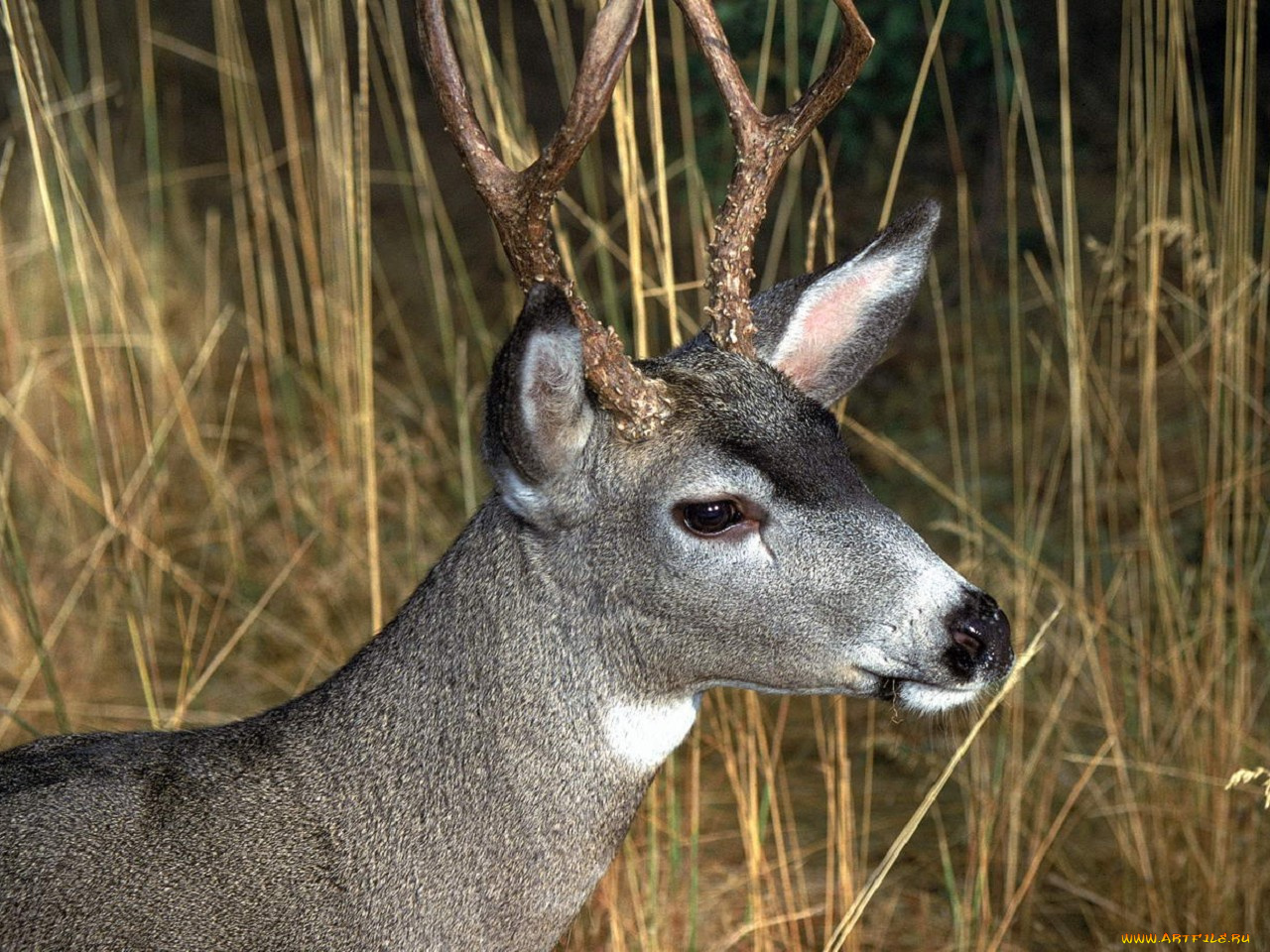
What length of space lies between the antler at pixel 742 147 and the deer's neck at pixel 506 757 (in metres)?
0.53

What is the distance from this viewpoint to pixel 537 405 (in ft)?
8.01

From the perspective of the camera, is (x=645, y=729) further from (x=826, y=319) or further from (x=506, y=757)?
(x=826, y=319)

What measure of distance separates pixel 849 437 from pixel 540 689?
4.44 meters

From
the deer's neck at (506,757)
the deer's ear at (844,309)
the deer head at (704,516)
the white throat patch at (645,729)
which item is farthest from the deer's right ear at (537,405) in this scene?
the deer's ear at (844,309)

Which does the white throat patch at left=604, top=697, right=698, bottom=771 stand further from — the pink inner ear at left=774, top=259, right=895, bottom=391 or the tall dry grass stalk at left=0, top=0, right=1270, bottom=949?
the tall dry grass stalk at left=0, top=0, right=1270, bottom=949

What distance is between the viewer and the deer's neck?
258cm

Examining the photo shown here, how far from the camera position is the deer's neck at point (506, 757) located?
2.58 m

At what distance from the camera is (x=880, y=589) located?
2516 millimetres

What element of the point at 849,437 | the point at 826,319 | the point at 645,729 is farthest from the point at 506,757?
the point at 849,437

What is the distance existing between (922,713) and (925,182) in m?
6.10

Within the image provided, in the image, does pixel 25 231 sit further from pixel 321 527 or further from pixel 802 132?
pixel 802 132

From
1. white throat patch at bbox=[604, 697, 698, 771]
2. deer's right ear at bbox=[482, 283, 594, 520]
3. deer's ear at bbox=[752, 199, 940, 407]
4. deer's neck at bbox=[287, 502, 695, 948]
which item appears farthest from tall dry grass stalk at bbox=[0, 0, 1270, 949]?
deer's right ear at bbox=[482, 283, 594, 520]

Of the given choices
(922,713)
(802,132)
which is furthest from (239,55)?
(922,713)

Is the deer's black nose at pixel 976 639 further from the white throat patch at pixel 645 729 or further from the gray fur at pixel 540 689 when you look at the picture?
the white throat patch at pixel 645 729
